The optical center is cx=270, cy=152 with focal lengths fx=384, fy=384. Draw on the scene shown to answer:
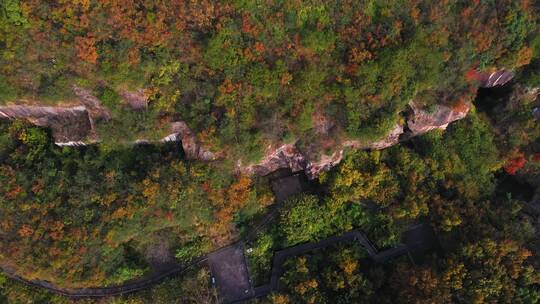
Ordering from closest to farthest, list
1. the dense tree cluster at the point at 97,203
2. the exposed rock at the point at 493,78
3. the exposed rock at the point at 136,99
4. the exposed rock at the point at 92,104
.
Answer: the exposed rock at the point at 92,104
the exposed rock at the point at 136,99
the dense tree cluster at the point at 97,203
the exposed rock at the point at 493,78

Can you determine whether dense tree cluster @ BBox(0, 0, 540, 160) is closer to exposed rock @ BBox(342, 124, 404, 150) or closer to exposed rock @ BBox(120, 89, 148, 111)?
exposed rock @ BBox(120, 89, 148, 111)

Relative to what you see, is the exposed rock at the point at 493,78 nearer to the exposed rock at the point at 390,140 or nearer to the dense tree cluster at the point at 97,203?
the exposed rock at the point at 390,140

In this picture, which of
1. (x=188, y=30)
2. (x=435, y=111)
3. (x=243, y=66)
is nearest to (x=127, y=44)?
(x=188, y=30)

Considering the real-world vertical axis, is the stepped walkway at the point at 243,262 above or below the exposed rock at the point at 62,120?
below

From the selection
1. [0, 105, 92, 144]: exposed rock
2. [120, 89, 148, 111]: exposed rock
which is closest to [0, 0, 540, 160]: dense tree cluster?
[120, 89, 148, 111]: exposed rock

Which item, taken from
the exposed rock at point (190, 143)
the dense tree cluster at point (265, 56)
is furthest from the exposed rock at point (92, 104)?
the exposed rock at point (190, 143)

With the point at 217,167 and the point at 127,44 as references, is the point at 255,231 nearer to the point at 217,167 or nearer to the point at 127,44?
the point at 217,167
